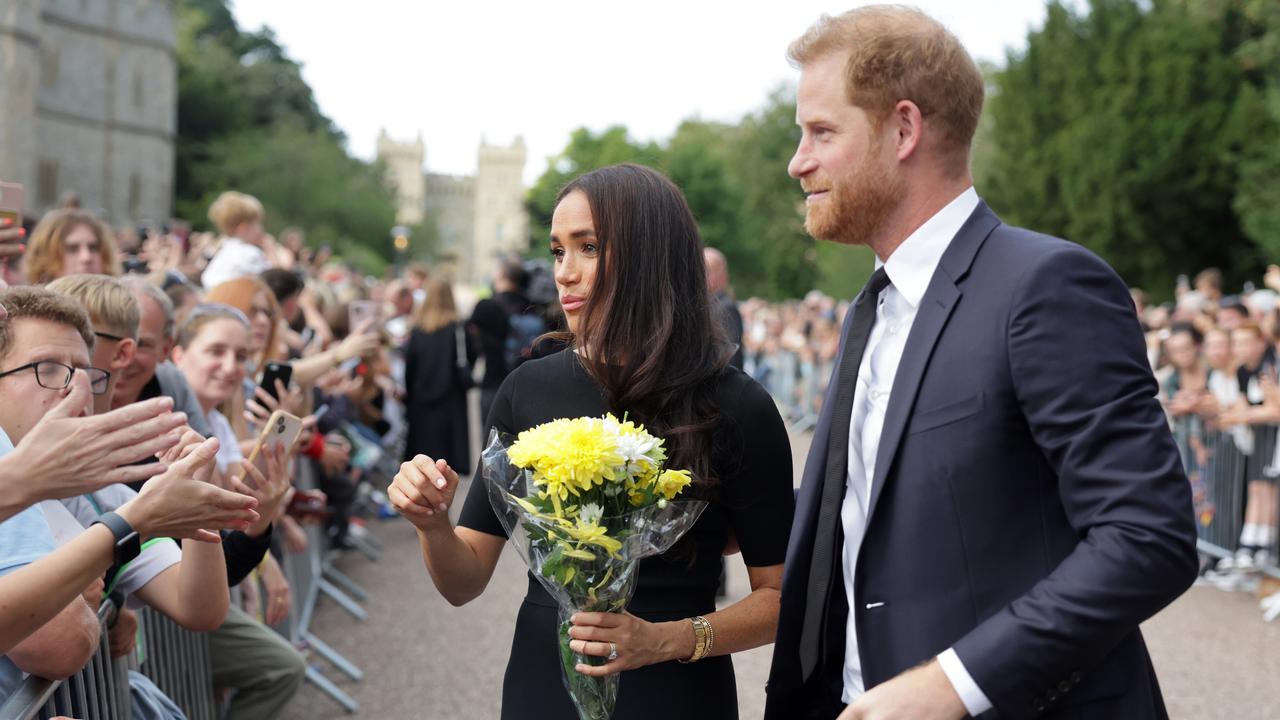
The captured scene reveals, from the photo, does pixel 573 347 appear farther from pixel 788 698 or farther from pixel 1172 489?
pixel 1172 489

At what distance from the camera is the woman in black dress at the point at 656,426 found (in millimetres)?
2975

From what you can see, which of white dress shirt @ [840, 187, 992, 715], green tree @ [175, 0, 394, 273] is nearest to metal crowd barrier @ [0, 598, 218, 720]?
white dress shirt @ [840, 187, 992, 715]

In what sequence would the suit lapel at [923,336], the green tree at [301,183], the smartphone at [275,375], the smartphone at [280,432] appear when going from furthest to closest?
the green tree at [301,183], the smartphone at [275,375], the smartphone at [280,432], the suit lapel at [923,336]

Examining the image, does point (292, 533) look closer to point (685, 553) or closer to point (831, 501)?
point (685, 553)

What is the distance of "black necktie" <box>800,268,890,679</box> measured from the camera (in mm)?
2641

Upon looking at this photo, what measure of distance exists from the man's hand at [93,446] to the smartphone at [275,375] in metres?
3.01

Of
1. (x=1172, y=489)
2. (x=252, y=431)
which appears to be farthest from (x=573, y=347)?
(x=252, y=431)

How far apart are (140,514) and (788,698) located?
58.9 inches

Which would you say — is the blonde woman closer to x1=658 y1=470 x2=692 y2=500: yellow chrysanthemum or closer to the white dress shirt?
x1=658 y1=470 x2=692 y2=500: yellow chrysanthemum

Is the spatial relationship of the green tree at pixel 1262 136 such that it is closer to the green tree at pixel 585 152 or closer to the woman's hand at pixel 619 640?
the woman's hand at pixel 619 640

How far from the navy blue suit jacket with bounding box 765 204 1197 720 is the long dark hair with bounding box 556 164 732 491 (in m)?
0.66

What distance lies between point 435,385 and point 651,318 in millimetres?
10322

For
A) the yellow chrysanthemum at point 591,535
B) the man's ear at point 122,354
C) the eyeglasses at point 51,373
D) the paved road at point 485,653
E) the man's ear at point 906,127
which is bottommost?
the paved road at point 485,653

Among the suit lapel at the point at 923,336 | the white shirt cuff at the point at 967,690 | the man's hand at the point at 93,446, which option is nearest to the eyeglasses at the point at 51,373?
the man's hand at the point at 93,446
